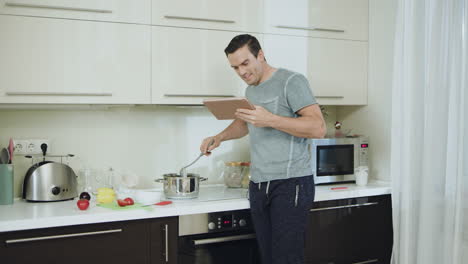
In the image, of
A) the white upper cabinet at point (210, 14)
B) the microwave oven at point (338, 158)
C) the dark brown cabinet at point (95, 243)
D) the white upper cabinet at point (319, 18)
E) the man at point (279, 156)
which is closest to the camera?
the dark brown cabinet at point (95, 243)

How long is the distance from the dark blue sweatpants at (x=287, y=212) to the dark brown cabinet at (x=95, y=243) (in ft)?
1.43

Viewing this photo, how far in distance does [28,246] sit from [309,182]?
119 cm

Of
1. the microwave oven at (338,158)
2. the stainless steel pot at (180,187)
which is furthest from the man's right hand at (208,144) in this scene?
A: the microwave oven at (338,158)

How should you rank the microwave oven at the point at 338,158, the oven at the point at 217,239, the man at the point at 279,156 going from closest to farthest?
the man at the point at 279,156 → the oven at the point at 217,239 → the microwave oven at the point at 338,158

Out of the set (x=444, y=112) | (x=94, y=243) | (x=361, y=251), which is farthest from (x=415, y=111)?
(x=94, y=243)

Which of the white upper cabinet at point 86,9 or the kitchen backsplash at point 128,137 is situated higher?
the white upper cabinet at point 86,9

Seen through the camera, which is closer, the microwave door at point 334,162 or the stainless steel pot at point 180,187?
the stainless steel pot at point 180,187

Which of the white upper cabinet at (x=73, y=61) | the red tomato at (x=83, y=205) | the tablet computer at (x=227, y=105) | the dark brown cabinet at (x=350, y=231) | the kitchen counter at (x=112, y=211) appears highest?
the white upper cabinet at (x=73, y=61)

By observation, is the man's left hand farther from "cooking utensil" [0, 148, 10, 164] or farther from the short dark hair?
"cooking utensil" [0, 148, 10, 164]

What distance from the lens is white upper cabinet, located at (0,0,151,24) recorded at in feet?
6.69

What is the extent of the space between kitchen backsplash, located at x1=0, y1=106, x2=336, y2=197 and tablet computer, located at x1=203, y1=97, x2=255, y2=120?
1.93 ft

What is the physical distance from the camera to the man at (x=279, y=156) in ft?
6.48

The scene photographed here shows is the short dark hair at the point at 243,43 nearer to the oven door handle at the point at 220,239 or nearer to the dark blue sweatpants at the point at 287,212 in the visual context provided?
the dark blue sweatpants at the point at 287,212

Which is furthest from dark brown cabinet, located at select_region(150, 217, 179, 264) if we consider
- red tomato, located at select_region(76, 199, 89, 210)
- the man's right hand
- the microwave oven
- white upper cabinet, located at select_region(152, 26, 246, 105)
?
the microwave oven
